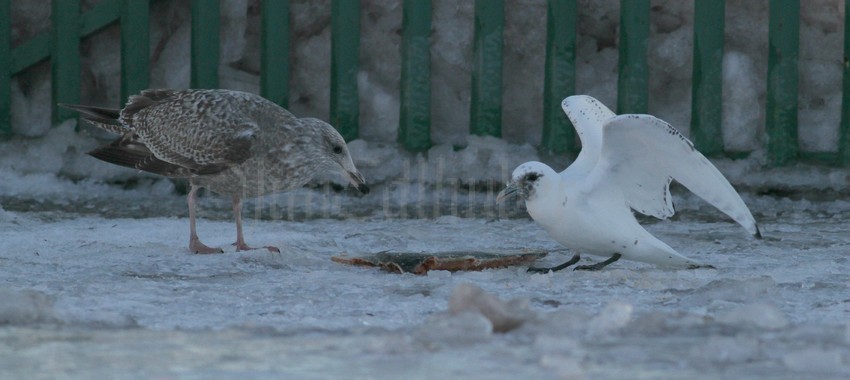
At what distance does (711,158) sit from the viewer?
796 cm

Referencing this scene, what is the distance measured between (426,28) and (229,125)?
220 centimetres

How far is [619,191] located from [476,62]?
2.44m

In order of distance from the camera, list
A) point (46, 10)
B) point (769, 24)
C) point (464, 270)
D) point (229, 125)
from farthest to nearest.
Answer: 1. point (46, 10)
2. point (769, 24)
3. point (229, 125)
4. point (464, 270)

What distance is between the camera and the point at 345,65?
810 cm

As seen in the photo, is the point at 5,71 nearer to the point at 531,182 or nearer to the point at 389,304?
the point at 531,182

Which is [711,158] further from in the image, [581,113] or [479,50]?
[581,113]

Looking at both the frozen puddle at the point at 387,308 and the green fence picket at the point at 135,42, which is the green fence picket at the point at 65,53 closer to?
the green fence picket at the point at 135,42

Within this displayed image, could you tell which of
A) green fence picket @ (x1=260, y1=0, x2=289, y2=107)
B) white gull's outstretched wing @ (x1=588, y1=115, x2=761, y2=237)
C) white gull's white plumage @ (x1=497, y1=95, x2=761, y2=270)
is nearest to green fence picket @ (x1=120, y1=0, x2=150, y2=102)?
green fence picket @ (x1=260, y1=0, x2=289, y2=107)

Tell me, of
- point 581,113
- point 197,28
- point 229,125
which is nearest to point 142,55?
point 197,28

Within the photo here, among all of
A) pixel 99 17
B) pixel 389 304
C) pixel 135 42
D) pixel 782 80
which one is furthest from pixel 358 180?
pixel 782 80

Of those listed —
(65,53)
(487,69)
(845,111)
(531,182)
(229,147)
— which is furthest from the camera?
(65,53)

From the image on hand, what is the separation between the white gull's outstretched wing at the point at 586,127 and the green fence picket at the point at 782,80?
81.9 inches

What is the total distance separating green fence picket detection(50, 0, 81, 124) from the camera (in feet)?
27.1

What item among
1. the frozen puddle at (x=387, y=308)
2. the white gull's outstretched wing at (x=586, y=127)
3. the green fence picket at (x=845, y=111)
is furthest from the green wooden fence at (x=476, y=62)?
the white gull's outstretched wing at (x=586, y=127)
